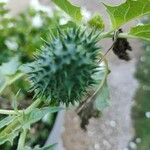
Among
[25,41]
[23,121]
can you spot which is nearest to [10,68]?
[23,121]

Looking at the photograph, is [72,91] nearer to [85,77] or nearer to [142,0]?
[85,77]

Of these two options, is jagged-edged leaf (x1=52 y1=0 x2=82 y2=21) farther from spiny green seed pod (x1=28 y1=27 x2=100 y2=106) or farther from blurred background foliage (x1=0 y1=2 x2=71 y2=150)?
blurred background foliage (x1=0 y1=2 x2=71 y2=150)

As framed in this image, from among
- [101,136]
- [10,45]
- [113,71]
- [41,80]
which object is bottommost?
[101,136]

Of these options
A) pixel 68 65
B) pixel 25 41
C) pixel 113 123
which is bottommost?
pixel 113 123

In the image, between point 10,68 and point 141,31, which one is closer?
point 141,31

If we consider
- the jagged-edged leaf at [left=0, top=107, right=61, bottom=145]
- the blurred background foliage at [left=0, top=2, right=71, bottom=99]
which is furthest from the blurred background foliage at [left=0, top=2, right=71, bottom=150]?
the jagged-edged leaf at [left=0, top=107, right=61, bottom=145]

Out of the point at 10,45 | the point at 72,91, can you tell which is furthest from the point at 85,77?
the point at 10,45

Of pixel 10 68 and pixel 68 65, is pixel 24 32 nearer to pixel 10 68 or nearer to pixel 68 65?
pixel 10 68
